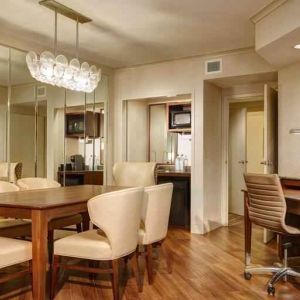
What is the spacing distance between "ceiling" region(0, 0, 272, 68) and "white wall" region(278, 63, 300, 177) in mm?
665

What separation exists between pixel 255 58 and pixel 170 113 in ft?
5.94

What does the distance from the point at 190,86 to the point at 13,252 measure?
11.9 ft

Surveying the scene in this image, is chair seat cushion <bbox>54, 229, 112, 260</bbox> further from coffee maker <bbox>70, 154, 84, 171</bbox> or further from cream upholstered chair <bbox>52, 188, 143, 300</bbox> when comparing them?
coffee maker <bbox>70, 154, 84, 171</bbox>

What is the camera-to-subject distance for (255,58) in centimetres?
475

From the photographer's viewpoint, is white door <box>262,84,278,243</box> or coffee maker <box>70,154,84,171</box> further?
coffee maker <box>70,154,84,171</box>

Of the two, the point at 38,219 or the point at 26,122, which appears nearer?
the point at 38,219

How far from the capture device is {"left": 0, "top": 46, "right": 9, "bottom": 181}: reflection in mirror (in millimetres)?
4258

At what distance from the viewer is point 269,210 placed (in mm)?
2926

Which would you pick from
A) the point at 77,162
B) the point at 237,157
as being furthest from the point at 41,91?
the point at 237,157

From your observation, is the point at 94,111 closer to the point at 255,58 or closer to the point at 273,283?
the point at 255,58

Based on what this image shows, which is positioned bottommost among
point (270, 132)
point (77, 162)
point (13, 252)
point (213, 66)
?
point (13, 252)

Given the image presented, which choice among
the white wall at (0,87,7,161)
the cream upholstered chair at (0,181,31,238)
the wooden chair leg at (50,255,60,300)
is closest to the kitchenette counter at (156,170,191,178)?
the white wall at (0,87,7,161)

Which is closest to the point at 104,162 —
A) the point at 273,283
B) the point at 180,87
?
the point at 180,87

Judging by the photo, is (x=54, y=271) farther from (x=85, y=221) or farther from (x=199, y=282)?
(x=199, y=282)
